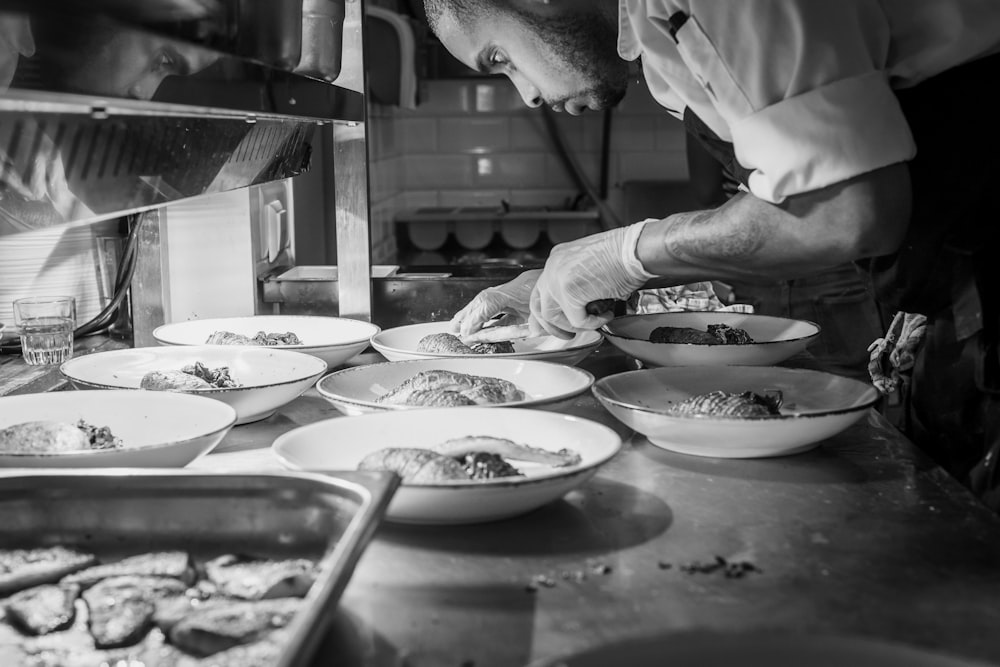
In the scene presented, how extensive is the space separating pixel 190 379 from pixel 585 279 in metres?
0.79

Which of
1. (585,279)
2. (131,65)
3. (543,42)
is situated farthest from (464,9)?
(131,65)

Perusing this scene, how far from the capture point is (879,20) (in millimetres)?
1636

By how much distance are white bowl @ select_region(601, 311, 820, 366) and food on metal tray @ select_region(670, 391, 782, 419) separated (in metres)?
0.45

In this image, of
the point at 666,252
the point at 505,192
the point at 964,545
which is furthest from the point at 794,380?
the point at 505,192

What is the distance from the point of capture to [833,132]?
158 cm

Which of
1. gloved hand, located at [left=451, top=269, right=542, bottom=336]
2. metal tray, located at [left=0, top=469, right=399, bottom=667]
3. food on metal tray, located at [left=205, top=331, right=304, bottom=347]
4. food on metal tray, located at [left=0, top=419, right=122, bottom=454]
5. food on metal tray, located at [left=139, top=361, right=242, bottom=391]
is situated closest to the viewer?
metal tray, located at [left=0, top=469, right=399, bottom=667]

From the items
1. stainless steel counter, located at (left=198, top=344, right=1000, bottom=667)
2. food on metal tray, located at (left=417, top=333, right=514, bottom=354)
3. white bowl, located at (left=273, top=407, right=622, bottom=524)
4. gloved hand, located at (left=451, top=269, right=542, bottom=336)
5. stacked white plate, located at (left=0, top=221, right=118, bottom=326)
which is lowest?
stainless steel counter, located at (left=198, top=344, right=1000, bottom=667)

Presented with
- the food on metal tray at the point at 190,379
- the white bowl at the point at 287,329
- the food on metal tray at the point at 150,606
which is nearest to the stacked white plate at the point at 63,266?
the white bowl at the point at 287,329

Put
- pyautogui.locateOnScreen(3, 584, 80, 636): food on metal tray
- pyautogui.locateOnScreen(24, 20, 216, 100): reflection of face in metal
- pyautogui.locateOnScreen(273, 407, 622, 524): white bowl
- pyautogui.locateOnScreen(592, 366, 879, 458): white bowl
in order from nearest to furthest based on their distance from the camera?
1. pyautogui.locateOnScreen(24, 20, 216, 100): reflection of face in metal
2. pyautogui.locateOnScreen(3, 584, 80, 636): food on metal tray
3. pyautogui.locateOnScreen(273, 407, 622, 524): white bowl
4. pyautogui.locateOnScreen(592, 366, 879, 458): white bowl

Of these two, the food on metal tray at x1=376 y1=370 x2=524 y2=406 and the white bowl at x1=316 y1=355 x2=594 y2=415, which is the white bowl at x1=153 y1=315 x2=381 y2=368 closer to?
the white bowl at x1=316 y1=355 x2=594 y2=415

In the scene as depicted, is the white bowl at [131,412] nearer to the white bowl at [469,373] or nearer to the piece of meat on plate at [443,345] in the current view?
the white bowl at [469,373]

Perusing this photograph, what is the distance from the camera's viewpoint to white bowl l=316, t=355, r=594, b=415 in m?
1.92

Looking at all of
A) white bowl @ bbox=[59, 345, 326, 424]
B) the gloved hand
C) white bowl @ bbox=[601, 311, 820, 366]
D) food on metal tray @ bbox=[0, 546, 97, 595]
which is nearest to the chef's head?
the gloved hand

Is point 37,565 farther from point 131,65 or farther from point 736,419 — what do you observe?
point 736,419
